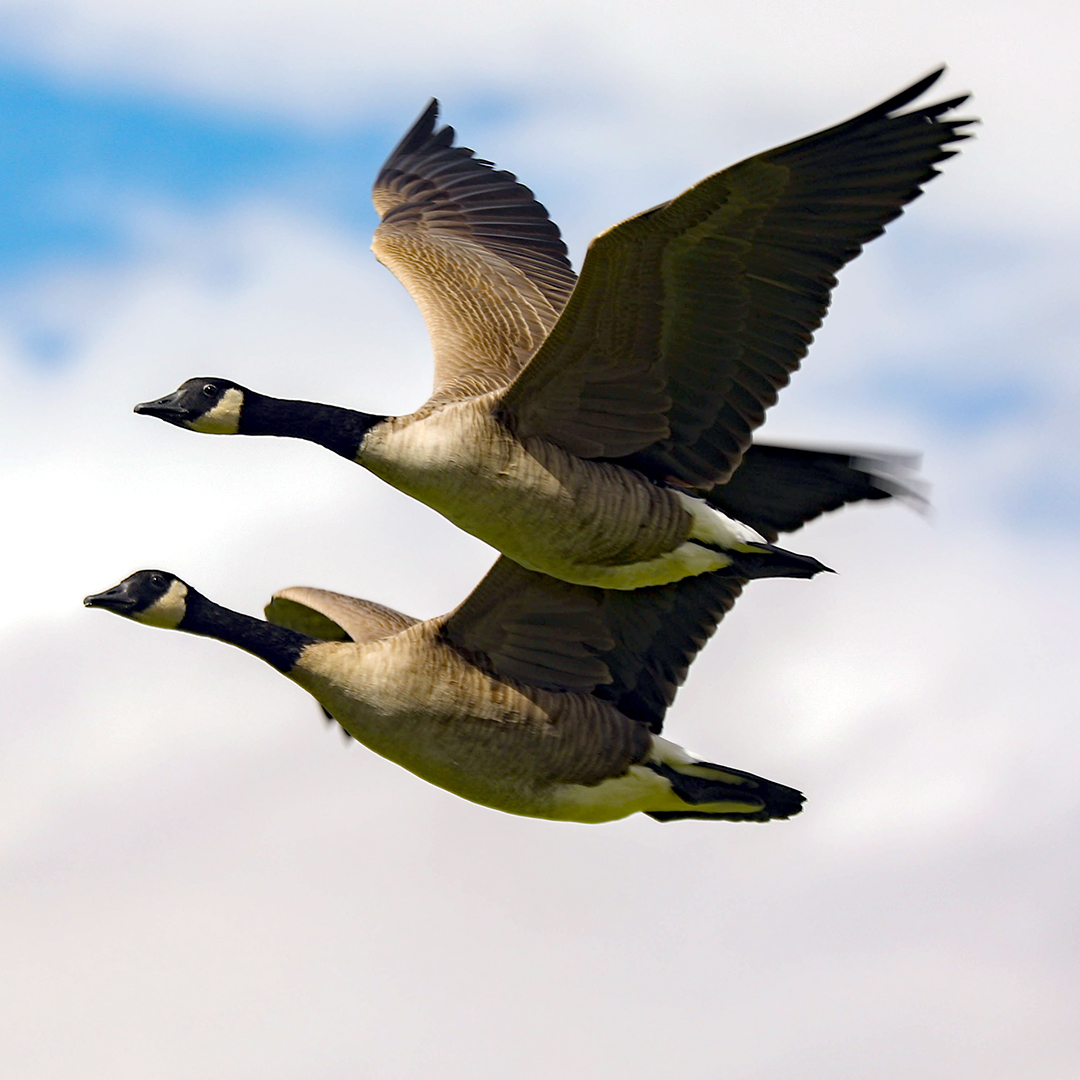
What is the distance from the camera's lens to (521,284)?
13.9 meters

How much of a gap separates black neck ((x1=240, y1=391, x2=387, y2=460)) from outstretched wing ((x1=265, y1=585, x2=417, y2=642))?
187 cm

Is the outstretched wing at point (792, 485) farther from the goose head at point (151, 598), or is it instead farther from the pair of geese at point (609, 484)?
the goose head at point (151, 598)

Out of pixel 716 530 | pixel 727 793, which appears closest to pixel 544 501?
pixel 716 530

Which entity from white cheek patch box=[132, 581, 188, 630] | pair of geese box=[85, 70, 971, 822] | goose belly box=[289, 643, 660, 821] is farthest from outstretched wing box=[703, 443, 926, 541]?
white cheek patch box=[132, 581, 188, 630]

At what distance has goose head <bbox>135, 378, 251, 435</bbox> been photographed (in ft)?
37.1

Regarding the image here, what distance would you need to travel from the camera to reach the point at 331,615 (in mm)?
12930

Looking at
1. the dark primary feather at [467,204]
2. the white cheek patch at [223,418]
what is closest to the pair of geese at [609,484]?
the white cheek patch at [223,418]

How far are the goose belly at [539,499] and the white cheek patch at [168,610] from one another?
1.90 meters

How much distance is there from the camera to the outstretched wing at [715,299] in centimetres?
948

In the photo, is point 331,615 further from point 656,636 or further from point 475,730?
point 656,636

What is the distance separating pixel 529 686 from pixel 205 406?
269cm

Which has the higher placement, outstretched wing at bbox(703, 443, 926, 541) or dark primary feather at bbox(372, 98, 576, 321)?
dark primary feather at bbox(372, 98, 576, 321)

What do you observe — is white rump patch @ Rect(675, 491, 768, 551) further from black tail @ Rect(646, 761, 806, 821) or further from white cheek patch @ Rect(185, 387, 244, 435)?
white cheek patch @ Rect(185, 387, 244, 435)

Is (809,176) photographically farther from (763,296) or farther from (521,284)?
(521,284)
